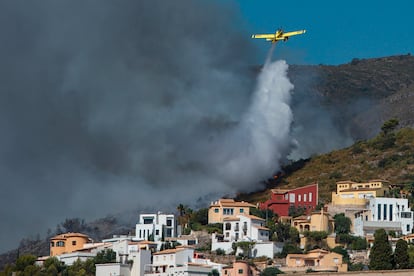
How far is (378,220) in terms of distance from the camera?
10262 cm

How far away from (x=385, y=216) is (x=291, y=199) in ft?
29.9

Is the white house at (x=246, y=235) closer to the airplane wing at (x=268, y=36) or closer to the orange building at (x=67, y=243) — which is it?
the orange building at (x=67, y=243)

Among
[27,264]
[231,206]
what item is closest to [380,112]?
[231,206]

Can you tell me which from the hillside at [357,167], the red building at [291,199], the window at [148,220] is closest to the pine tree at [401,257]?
the red building at [291,199]

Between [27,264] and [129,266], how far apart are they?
30.2ft

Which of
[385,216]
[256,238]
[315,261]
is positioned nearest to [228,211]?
[256,238]

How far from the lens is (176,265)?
91.5 metres

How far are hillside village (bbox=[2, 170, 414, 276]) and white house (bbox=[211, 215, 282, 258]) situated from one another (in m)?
0.07

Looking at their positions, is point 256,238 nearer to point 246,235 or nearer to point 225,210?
point 246,235

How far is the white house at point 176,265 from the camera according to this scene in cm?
8962

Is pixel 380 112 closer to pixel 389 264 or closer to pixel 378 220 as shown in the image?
pixel 378 220

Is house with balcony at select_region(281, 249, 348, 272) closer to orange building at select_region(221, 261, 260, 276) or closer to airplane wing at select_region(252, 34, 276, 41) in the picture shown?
orange building at select_region(221, 261, 260, 276)

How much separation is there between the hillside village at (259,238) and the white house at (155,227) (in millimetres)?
78

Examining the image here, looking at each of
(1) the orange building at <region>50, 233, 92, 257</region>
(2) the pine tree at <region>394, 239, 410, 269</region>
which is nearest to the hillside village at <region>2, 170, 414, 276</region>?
(1) the orange building at <region>50, 233, 92, 257</region>
